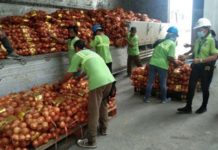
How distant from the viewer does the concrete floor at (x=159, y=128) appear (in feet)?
15.2

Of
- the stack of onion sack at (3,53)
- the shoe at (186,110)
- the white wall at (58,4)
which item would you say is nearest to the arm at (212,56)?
the shoe at (186,110)

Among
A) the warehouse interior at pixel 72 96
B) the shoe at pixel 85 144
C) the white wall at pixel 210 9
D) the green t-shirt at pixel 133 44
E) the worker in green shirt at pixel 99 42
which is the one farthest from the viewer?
the white wall at pixel 210 9

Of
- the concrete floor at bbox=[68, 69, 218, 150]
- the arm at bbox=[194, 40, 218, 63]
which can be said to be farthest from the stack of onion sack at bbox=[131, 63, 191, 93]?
the arm at bbox=[194, 40, 218, 63]

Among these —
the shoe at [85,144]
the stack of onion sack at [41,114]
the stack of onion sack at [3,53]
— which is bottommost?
the shoe at [85,144]

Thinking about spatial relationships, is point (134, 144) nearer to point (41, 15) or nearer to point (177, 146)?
point (177, 146)

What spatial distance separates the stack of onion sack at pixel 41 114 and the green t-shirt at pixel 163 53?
2006 mm

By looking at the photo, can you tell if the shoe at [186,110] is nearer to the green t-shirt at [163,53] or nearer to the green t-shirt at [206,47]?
the green t-shirt at [163,53]

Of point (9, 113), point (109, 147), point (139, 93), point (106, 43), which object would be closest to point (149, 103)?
point (139, 93)

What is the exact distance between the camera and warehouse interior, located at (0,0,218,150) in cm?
426

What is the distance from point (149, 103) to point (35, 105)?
3.25m

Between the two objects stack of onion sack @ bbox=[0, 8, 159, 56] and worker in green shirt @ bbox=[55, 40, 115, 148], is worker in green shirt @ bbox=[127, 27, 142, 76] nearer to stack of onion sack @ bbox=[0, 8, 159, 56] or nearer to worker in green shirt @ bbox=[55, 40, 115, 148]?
stack of onion sack @ bbox=[0, 8, 159, 56]

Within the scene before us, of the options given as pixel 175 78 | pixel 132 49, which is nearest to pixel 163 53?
pixel 175 78

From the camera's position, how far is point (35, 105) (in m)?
4.55

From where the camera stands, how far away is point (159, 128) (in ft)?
17.7
